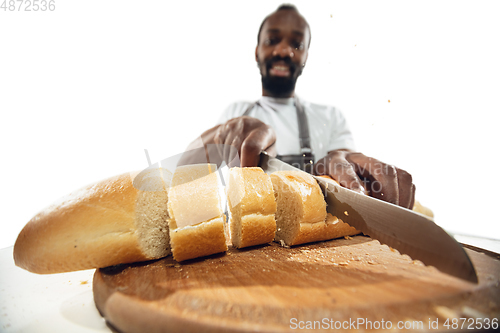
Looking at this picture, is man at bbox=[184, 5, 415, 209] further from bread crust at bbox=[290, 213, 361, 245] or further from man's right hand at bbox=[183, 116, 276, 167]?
bread crust at bbox=[290, 213, 361, 245]

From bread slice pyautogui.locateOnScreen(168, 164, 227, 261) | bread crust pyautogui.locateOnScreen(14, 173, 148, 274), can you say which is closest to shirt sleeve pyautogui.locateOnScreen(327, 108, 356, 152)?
bread slice pyautogui.locateOnScreen(168, 164, 227, 261)

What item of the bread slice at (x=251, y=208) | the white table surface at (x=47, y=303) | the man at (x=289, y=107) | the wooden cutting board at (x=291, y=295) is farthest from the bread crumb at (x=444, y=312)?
the man at (x=289, y=107)

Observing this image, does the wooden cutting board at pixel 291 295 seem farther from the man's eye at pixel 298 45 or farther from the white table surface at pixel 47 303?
the man's eye at pixel 298 45

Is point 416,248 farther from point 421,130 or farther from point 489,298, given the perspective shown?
point 421,130

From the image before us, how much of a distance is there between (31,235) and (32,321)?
33cm

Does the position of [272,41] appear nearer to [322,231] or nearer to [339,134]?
[339,134]

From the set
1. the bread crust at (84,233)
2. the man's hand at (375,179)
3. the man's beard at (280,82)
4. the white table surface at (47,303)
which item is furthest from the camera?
the man's beard at (280,82)

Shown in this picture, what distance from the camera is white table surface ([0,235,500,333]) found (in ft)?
2.74

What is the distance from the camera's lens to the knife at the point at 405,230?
2.78 ft

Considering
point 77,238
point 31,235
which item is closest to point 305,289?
point 77,238

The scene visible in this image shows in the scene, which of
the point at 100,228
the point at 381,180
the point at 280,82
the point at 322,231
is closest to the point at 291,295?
the point at 322,231

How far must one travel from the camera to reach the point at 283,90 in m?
3.30

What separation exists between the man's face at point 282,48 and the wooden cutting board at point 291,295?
269 centimetres

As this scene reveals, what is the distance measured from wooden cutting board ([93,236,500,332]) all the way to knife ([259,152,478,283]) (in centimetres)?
7
